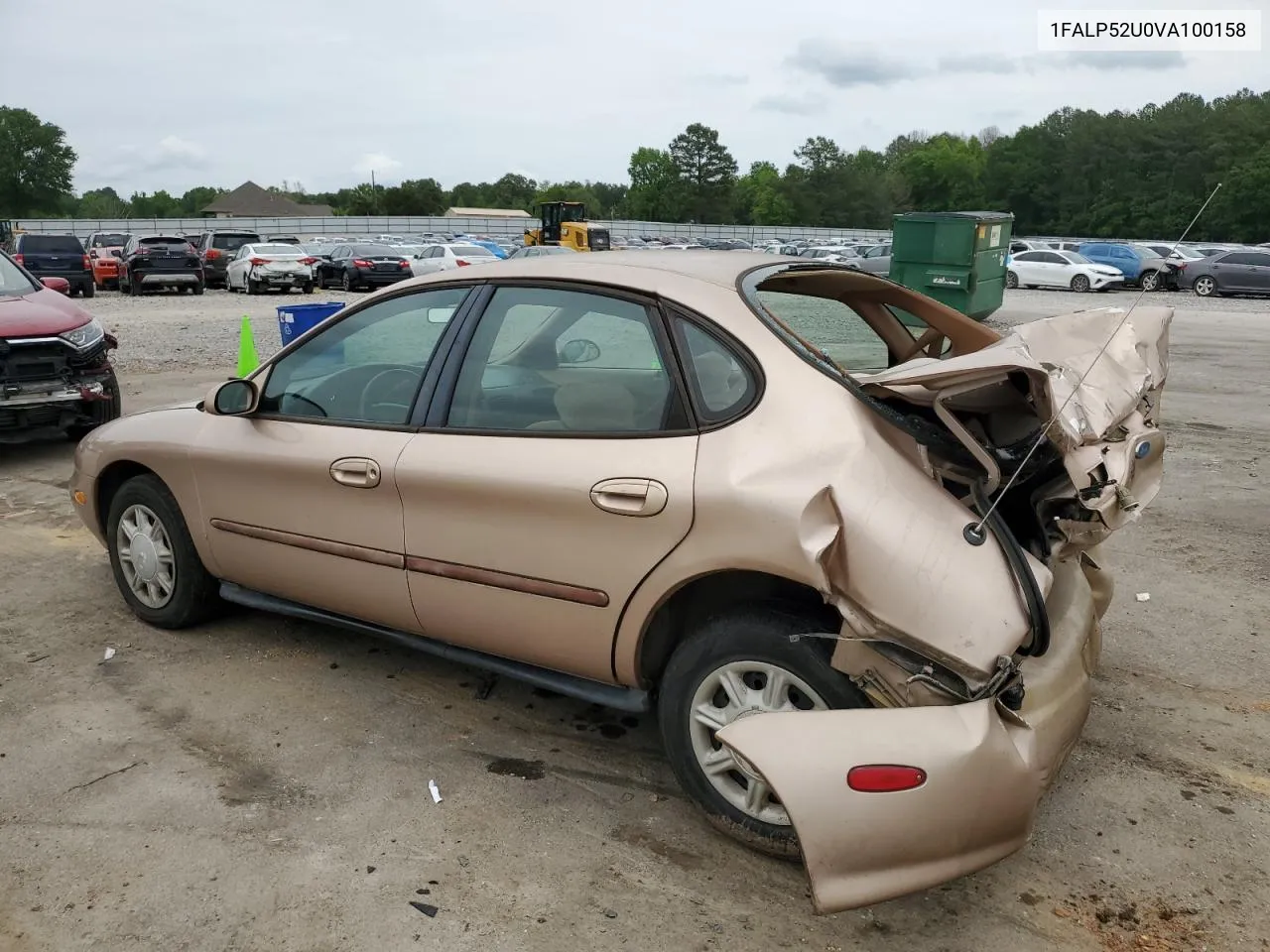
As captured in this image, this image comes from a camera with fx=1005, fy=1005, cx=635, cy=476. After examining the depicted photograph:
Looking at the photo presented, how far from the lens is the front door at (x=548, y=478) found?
3037 millimetres

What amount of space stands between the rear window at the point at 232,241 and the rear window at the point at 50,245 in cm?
571

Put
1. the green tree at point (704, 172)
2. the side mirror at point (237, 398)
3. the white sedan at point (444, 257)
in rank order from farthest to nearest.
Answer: the green tree at point (704, 172), the white sedan at point (444, 257), the side mirror at point (237, 398)

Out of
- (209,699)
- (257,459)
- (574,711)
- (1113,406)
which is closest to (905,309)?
(1113,406)

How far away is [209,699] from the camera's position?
3.95 m

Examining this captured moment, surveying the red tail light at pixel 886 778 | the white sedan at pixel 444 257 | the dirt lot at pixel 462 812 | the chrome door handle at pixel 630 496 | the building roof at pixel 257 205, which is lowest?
the dirt lot at pixel 462 812

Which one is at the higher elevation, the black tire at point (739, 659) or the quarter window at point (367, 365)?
the quarter window at point (367, 365)

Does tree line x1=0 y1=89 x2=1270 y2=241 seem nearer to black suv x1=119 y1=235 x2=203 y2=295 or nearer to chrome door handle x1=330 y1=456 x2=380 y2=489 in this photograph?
black suv x1=119 y1=235 x2=203 y2=295

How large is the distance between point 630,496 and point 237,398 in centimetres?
195

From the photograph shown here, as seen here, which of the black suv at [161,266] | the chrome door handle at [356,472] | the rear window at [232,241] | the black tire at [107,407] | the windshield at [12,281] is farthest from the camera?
the rear window at [232,241]

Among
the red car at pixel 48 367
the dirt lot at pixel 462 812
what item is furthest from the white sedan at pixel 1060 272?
the dirt lot at pixel 462 812

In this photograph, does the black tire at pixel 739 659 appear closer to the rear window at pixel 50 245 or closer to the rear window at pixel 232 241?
the rear window at pixel 50 245

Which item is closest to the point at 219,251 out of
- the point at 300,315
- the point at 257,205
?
the point at 300,315

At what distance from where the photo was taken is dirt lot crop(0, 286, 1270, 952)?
268 cm

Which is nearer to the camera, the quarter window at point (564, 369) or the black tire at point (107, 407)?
the quarter window at point (564, 369)
